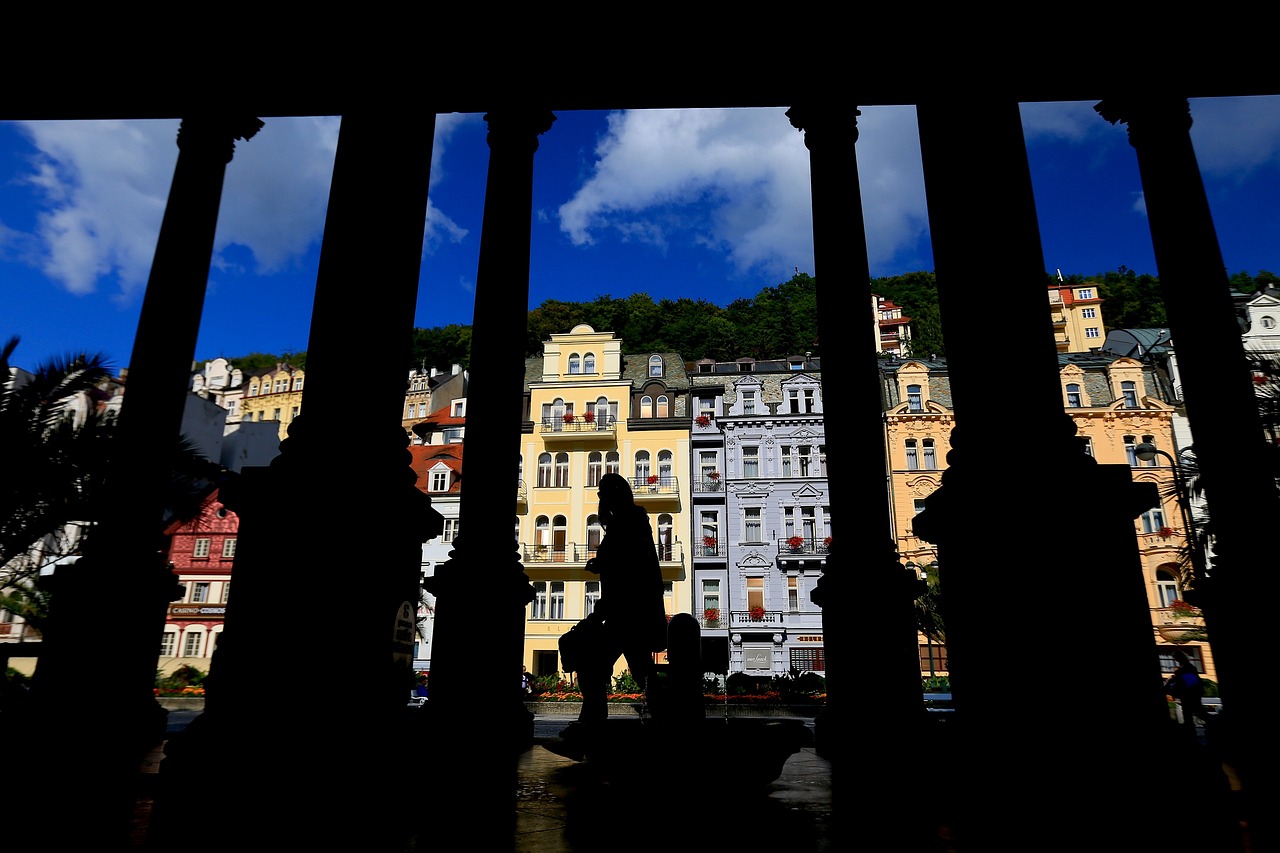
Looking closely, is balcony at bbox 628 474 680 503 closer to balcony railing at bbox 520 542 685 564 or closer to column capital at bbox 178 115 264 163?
balcony railing at bbox 520 542 685 564

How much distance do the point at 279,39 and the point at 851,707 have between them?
12.8 m

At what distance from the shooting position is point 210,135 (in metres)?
11.2

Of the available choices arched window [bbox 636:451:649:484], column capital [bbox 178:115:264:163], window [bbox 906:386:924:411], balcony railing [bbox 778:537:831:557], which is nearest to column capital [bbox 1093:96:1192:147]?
column capital [bbox 178:115:264:163]

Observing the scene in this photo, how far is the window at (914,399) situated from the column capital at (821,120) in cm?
3698

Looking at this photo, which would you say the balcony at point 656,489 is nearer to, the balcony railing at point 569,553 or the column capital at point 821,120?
the balcony railing at point 569,553

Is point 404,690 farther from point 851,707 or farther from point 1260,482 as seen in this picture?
point 1260,482

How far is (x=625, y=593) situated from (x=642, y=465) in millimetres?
37950

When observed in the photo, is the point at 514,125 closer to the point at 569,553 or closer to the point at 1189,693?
the point at 1189,693

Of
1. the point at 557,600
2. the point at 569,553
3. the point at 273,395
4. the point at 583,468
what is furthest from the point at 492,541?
the point at 273,395

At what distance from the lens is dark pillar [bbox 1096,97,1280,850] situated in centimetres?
793

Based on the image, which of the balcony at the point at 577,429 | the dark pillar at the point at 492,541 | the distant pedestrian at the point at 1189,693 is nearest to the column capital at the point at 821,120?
the dark pillar at the point at 492,541

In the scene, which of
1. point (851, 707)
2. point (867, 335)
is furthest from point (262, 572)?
point (867, 335)

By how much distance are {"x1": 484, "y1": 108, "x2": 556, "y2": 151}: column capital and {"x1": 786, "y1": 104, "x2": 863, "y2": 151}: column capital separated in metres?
4.38

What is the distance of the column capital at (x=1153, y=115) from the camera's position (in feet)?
31.9
